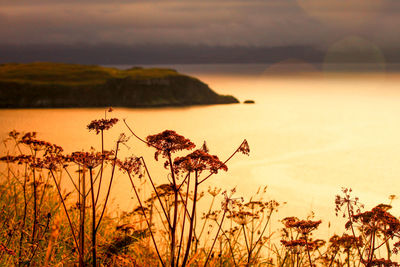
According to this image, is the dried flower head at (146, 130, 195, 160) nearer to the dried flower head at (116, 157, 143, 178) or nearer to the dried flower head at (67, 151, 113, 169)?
the dried flower head at (116, 157, 143, 178)

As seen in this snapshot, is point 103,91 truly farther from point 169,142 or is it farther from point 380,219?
point 380,219

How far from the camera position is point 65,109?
2900 cm

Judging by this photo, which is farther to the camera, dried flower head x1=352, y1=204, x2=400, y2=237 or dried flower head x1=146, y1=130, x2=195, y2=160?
dried flower head x1=352, y1=204, x2=400, y2=237

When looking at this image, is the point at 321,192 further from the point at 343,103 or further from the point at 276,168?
the point at 343,103

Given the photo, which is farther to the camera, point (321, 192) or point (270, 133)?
point (270, 133)

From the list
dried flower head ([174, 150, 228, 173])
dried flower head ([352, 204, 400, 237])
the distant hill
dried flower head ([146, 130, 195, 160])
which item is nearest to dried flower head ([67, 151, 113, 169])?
dried flower head ([146, 130, 195, 160])

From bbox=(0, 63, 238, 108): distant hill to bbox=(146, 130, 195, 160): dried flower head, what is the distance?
28.1m

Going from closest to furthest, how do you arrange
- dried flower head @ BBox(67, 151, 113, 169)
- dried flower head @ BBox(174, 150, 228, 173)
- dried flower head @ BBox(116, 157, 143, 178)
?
dried flower head @ BBox(174, 150, 228, 173) → dried flower head @ BBox(116, 157, 143, 178) → dried flower head @ BBox(67, 151, 113, 169)

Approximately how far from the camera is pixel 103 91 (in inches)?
1266

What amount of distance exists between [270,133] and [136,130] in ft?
23.0

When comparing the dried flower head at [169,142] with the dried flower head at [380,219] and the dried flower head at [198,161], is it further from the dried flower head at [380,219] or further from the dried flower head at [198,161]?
the dried flower head at [380,219]

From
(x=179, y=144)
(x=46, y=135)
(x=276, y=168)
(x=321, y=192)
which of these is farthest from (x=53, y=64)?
(x=179, y=144)

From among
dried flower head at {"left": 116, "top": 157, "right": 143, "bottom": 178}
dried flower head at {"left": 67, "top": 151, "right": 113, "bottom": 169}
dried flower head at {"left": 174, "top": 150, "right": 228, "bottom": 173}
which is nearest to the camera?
dried flower head at {"left": 174, "top": 150, "right": 228, "bottom": 173}

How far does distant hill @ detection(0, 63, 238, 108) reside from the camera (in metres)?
30.5
